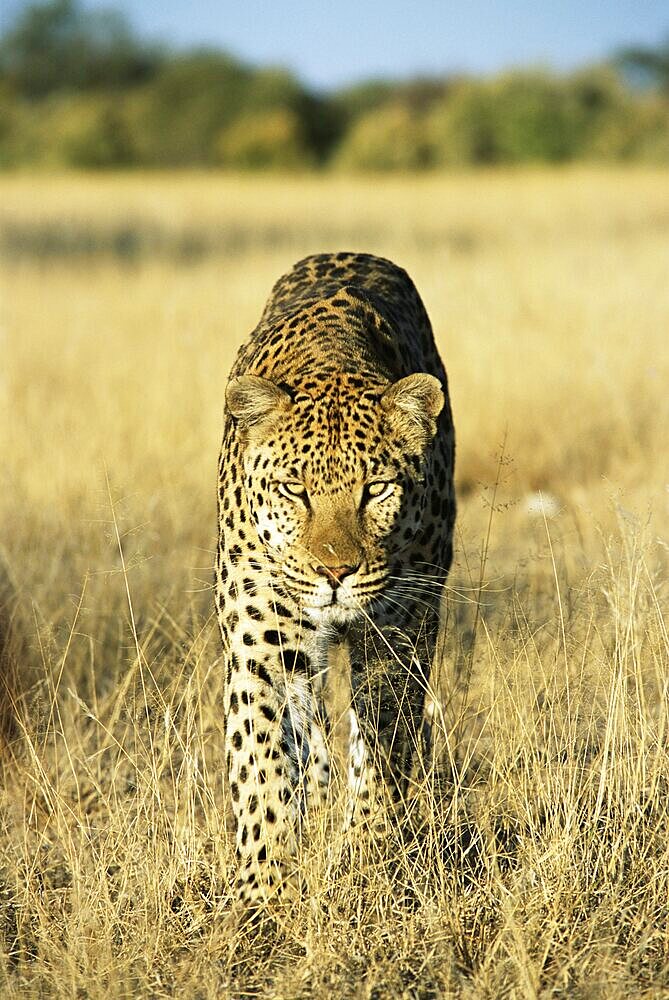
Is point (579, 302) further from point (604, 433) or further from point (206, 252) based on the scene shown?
point (206, 252)

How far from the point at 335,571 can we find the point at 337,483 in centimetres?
25

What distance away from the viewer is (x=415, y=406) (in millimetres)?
3787

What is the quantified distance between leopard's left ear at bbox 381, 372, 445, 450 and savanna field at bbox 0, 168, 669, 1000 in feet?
0.99

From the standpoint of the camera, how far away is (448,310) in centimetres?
1174

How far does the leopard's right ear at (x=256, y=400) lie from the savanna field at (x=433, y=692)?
1.67 feet

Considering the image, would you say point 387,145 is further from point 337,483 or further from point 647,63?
point 337,483

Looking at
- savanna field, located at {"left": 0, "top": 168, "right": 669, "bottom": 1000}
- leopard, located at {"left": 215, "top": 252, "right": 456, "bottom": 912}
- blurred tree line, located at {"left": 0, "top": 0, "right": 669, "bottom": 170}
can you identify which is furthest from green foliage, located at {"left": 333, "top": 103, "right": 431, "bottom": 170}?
leopard, located at {"left": 215, "top": 252, "right": 456, "bottom": 912}

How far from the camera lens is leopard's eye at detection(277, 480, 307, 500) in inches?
145

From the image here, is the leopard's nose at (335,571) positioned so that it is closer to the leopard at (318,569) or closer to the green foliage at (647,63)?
Result: the leopard at (318,569)

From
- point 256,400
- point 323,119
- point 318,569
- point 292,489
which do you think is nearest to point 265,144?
point 323,119

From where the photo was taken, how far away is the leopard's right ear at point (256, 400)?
12.4 feet

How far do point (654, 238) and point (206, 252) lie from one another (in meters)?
6.71

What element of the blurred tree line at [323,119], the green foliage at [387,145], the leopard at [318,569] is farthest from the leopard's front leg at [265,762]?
the green foliage at [387,145]

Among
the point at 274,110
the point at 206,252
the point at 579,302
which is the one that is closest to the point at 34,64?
the point at 274,110
